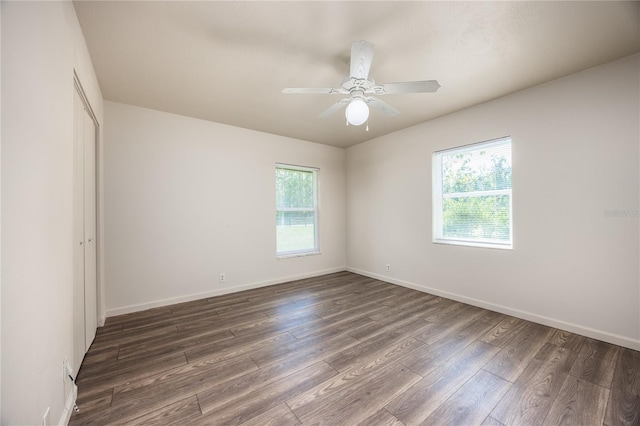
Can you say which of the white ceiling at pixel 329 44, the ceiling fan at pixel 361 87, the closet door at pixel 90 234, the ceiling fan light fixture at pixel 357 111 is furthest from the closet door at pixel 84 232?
the ceiling fan light fixture at pixel 357 111

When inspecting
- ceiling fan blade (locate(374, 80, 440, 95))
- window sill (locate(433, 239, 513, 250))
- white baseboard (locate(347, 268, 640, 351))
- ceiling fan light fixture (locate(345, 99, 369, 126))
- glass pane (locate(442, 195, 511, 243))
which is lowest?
white baseboard (locate(347, 268, 640, 351))

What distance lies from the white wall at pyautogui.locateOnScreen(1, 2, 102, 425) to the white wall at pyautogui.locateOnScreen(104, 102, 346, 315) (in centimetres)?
167

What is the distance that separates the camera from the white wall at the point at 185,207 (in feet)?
9.89

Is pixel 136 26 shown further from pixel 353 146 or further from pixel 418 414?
pixel 353 146

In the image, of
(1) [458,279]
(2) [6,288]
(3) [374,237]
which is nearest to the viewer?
(2) [6,288]

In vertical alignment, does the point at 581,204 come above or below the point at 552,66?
Answer: below

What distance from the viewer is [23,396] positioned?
0.98 meters

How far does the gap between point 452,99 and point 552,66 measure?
877 mm

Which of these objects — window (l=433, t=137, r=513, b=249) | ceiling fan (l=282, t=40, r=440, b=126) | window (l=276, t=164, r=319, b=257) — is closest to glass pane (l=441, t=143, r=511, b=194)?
window (l=433, t=137, r=513, b=249)

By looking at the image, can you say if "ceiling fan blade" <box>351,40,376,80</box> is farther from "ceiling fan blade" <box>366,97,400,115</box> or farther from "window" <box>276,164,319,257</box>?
"window" <box>276,164,319,257</box>

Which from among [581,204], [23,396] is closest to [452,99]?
[581,204]

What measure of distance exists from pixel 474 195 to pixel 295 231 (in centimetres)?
286

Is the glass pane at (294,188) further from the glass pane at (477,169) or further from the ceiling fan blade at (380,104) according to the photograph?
the ceiling fan blade at (380,104)

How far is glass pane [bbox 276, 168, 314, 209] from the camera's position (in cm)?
445
